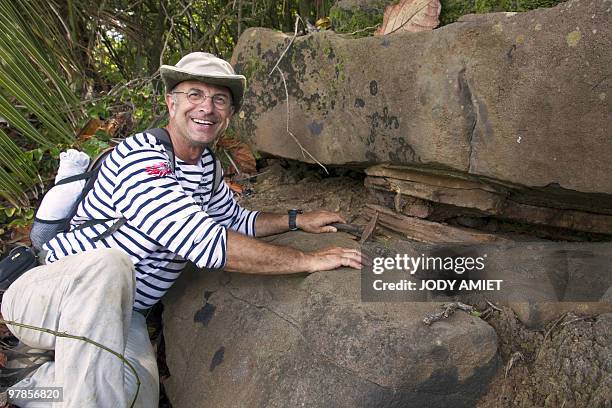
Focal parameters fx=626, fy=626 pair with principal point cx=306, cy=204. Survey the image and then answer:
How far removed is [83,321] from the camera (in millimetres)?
2361

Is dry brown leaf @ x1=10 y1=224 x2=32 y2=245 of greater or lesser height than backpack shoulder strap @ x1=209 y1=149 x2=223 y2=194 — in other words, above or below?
below

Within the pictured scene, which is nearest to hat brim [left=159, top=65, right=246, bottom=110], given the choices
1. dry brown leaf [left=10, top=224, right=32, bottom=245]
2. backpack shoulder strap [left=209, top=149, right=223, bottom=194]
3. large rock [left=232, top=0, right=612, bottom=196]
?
backpack shoulder strap [left=209, top=149, right=223, bottom=194]

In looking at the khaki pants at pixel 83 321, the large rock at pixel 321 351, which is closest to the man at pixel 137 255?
the khaki pants at pixel 83 321

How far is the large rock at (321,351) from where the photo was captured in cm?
223

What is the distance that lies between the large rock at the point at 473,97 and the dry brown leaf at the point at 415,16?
151mm

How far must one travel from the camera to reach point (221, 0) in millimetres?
5992

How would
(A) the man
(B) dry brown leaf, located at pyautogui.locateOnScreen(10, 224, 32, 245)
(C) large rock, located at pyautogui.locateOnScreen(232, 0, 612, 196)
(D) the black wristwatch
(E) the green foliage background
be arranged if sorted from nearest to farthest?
(C) large rock, located at pyautogui.locateOnScreen(232, 0, 612, 196) → (A) the man → (D) the black wristwatch → (E) the green foliage background → (B) dry brown leaf, located at pyautogui.locateOnScreen(10, 224, 32, 245)

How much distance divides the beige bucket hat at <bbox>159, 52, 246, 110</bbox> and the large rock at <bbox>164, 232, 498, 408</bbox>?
2.83ft

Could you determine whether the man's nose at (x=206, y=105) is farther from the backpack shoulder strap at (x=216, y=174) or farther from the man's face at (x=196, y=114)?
the backpack shoulder strap at (x=216, y=174)

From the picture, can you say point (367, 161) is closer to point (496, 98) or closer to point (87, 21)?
point (496, 98)

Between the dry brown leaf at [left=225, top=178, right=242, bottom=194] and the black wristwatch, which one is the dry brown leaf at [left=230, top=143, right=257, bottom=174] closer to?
the dry brown leaf at [left=225, top=178, right=242, bottom=194]

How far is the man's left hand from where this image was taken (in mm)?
3123

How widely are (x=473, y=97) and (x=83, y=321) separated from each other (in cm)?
173

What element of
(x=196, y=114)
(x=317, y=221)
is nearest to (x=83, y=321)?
(x=196, y=114)
